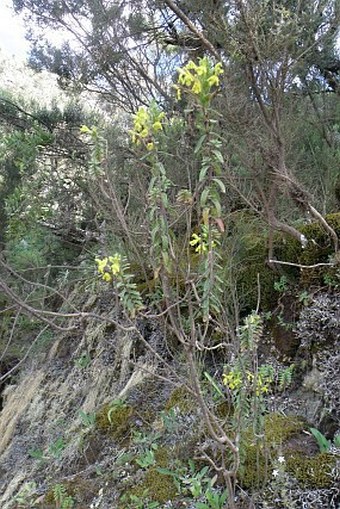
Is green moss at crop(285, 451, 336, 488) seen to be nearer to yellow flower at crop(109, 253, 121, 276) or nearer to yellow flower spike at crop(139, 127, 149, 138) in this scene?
yellow flower at crop(109, 253, 121, 276)

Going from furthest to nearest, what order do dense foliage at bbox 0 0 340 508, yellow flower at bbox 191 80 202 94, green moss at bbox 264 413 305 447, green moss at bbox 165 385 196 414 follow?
green moss at bbox 165 385 196 414, green moss at bbox 264 413 305 447, dense foliage at bbox 0 0 340 508, yellow flower at bbox 191 80 202 94

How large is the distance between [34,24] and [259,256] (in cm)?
370

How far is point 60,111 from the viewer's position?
4996 millimetres

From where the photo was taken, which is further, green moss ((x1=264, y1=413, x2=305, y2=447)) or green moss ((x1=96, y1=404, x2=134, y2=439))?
green moss ((x1=96, y1=404, x2=134, y2=439))

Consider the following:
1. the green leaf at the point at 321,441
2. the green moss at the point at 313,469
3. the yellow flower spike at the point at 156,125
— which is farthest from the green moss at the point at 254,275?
the yellow flower spike at the point at 156,125

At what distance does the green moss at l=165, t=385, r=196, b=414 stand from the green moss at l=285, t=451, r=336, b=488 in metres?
0.65

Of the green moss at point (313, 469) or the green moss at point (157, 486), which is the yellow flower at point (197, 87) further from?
the green moss at point (157, 486)

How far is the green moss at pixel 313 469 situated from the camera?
5.93 ft

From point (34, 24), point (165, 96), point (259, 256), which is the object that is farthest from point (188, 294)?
point (34, 24)

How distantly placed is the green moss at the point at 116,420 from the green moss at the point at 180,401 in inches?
11.5

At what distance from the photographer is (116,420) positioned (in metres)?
2.87

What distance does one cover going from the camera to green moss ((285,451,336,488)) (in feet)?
5.93

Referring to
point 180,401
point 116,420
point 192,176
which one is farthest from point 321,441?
point 192,176

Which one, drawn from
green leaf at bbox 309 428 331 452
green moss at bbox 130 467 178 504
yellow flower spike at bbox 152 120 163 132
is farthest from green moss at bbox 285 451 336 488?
yellow flower spike at bbox 152 120 163 132
